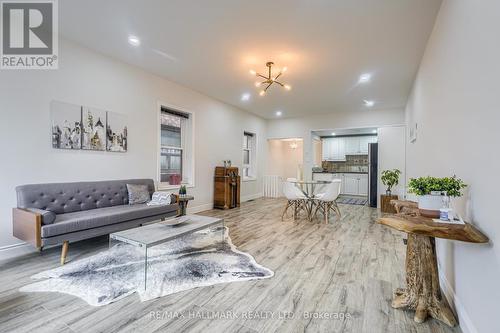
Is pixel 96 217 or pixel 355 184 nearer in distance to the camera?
pixel 96 217

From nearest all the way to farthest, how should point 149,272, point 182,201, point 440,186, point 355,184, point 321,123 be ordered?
point 440,186 < point 149,272 < point 182,201 < point 321,123 < point 355,184

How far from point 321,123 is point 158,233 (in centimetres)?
661

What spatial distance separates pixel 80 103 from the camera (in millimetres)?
3580

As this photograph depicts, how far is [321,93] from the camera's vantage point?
5703 millimetres

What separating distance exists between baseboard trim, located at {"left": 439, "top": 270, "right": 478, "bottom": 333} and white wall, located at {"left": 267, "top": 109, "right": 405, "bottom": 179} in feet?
18.4

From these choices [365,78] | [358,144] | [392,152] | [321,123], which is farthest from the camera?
[358,144]

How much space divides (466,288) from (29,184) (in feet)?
15.0

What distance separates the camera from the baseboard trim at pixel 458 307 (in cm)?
159

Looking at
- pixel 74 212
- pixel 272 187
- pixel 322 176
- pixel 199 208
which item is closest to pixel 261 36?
pixel 74 212

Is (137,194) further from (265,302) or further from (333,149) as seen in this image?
(333,149)

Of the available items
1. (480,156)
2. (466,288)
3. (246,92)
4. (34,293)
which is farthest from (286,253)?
(246,92)

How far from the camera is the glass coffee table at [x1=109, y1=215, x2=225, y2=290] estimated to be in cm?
232

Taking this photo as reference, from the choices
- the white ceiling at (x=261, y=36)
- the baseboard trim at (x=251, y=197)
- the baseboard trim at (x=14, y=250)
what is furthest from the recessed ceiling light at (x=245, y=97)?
the baseboard trim at (x=14, y=250)

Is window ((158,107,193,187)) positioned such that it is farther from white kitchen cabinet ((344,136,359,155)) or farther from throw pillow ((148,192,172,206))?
white kitchen cabinet ((344,136,359,155))
